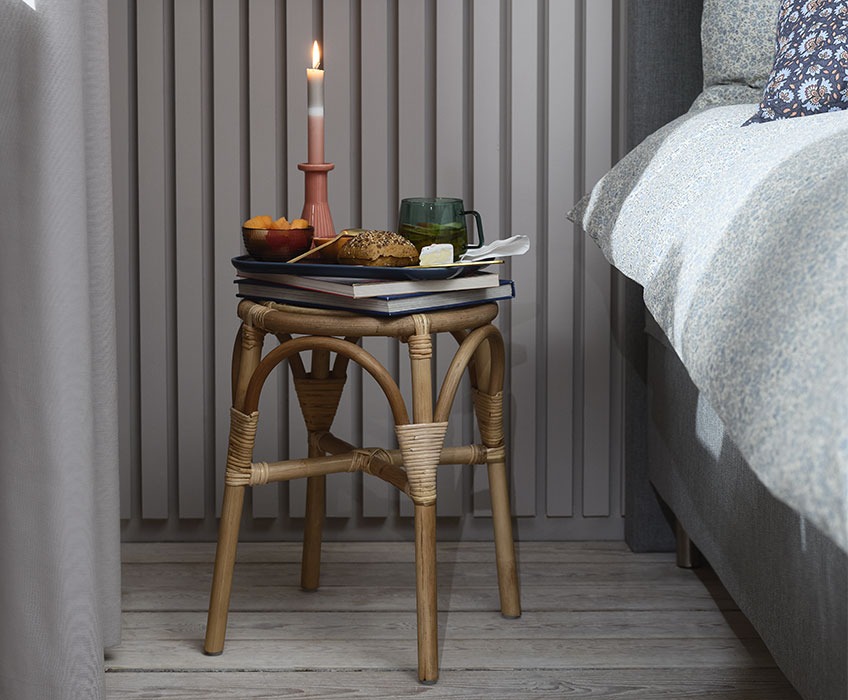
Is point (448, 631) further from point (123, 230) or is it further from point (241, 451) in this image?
point (123, 230)

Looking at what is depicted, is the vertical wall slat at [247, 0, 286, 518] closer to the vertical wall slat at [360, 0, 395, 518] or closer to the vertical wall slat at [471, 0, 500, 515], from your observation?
the vertical wall slat at [360, 0, 395, 518]

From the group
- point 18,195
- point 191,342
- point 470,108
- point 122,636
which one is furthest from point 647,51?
point 122,636

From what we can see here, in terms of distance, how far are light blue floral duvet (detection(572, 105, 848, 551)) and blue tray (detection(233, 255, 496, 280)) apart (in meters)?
0.26

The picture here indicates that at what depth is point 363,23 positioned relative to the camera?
1.86 m

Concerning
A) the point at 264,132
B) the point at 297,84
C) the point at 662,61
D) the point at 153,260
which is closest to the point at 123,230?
the point at 153,260

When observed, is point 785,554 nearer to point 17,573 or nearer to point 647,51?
point 17,573

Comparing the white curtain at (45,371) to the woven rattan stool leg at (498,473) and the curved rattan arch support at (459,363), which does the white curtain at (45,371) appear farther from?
the woven rattan stool leg at (498,473)

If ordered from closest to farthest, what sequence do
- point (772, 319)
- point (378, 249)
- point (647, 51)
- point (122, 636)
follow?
point (772, 319) → point (378, 249) → point (122, 636) → point (647, 51)

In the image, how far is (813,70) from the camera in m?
1.25

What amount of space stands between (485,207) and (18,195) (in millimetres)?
1011

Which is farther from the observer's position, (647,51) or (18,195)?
(647,51)

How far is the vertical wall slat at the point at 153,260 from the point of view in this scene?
1.86m

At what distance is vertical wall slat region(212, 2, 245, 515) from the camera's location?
6.10 feet

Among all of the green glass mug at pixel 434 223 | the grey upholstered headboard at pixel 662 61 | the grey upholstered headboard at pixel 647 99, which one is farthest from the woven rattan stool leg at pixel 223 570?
the grey upholstered headboard at pixel 662 61
